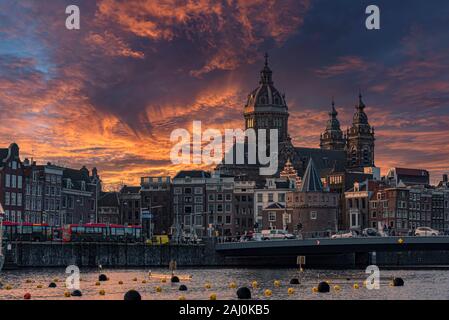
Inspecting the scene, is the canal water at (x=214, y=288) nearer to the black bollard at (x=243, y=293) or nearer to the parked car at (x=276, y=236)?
the black bollard at (x=243, y=293)

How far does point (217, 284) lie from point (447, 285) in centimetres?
2371

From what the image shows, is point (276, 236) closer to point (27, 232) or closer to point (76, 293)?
point (27, 232)

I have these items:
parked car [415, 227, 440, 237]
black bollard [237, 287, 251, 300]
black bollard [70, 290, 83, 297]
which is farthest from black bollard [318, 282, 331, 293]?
parked car [415, 227, 440, 237]

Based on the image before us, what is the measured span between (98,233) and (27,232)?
50.7 ft

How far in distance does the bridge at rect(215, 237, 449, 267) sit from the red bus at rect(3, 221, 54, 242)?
28.5 m

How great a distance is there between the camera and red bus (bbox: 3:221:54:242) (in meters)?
150

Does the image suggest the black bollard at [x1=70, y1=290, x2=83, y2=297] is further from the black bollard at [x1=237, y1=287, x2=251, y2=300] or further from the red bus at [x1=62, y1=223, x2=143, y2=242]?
the red bus at [x1=62, y1=223, x2=143, y2=242]

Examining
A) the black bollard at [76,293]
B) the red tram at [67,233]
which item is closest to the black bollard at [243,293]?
the black bollard at [76,293]

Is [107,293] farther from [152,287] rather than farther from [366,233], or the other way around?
[366,233]

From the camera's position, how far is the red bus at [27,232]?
492ft

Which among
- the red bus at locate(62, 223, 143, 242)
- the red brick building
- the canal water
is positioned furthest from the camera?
the red brick building

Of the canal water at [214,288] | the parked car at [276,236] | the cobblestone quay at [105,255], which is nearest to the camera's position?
the canal water at [214,288]

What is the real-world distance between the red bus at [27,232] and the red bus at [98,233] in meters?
3.02
